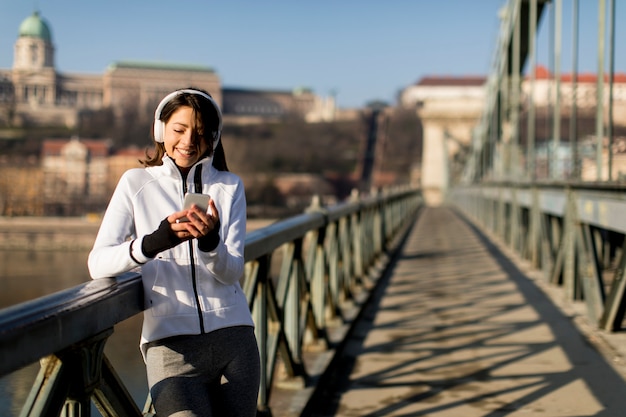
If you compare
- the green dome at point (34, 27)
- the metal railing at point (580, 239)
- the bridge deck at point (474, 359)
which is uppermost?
the green dome at point (34, 27)

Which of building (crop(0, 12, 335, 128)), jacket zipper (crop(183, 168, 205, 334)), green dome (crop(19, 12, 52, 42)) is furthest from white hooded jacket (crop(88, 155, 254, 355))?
green dome (crop(19, 12, 52, 42))

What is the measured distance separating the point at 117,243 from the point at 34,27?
307 centimetres

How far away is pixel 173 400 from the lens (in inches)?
79.2

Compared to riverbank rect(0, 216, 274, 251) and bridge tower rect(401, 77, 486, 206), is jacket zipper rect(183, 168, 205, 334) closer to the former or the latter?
riverbank rect(0, 216, 274, 251)

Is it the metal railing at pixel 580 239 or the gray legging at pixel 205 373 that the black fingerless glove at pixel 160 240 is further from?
the metal railing at pixel 580 239

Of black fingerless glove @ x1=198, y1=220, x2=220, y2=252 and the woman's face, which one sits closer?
black fingerless glove @ x1=198, y1=220, x2=220, y2=252

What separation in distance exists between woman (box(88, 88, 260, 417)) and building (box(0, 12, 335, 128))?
0.33m

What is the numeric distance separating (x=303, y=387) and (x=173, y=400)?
1967mm

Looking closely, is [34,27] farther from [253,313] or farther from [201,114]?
[201,114]

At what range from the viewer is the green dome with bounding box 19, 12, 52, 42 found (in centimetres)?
420

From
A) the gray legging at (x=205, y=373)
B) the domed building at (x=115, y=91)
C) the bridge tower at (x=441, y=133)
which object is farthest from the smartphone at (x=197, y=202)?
the bridge tower at (x=441, y=133)

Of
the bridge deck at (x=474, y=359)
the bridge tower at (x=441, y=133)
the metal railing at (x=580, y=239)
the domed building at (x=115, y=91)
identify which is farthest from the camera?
the bridge tower at (x=441, y=133)

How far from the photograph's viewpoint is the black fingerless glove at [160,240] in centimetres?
186

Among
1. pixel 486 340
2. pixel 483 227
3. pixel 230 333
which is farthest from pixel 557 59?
pixel 483 227
